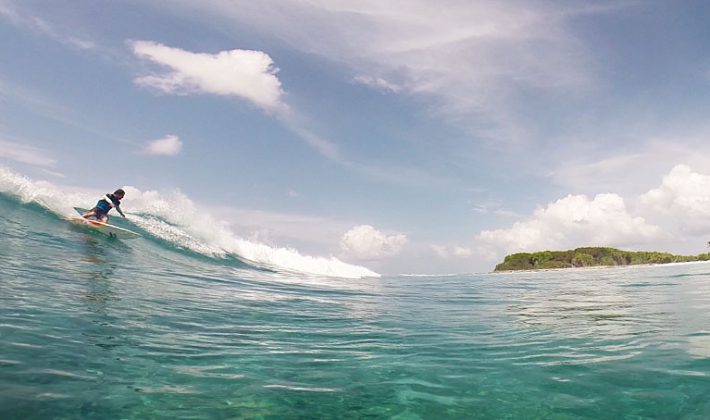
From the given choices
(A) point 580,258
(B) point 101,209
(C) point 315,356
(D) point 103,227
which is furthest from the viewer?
(A) point 580,258

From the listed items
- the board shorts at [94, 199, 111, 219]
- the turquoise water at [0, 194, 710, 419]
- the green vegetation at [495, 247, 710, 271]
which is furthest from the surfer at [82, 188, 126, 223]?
the green vegetation at [495, 247, 710, 271]

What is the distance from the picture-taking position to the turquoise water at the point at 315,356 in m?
5.14

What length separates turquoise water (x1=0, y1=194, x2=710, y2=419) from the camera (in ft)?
16.9

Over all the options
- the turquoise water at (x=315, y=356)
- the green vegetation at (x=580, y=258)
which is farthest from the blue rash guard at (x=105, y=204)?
the green vegetation at (x=580, y=258)

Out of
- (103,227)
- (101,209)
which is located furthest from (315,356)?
(101,209)

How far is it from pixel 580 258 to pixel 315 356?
349 feet

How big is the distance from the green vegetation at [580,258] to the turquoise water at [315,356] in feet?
301

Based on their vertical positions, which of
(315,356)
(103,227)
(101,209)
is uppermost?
(101,209)

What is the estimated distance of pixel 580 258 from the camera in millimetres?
98062

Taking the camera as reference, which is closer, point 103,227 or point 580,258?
point 103,227

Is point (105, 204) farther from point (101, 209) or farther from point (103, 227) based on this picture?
point (103, 227)

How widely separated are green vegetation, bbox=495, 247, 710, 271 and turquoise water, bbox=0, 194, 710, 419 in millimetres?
91853

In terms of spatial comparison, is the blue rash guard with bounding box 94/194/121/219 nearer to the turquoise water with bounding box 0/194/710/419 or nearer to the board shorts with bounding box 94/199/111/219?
the board shorts with bounding box 94/199/111/219

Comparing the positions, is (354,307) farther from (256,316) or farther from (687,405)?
(687,405)
